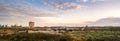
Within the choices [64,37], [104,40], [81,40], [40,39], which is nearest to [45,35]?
[40,39]

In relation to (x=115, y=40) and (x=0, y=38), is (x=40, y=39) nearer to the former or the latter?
(x=0, y=38)

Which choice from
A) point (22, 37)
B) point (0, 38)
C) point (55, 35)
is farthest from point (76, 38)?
point (0, 38)

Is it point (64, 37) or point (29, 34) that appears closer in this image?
point (64, 37)

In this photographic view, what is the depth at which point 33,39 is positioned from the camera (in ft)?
62.8

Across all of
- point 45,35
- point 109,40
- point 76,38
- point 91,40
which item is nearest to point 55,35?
point 45,35

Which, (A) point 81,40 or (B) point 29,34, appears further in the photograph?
(B) point 29,34

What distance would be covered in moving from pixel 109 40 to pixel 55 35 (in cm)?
488

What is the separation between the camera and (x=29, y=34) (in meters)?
20.1

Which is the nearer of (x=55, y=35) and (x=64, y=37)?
(x=64, y=37)

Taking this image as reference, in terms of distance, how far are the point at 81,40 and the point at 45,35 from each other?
11.2 feet

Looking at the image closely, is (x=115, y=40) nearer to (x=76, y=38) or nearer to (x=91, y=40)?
(x=91, y=40)

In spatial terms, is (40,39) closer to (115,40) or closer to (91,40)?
(91,40)

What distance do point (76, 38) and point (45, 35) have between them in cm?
297

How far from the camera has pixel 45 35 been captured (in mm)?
19766
